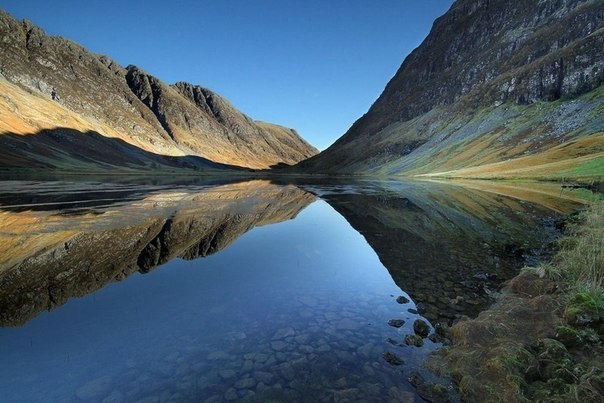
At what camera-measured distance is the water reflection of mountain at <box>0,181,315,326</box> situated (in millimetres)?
14133

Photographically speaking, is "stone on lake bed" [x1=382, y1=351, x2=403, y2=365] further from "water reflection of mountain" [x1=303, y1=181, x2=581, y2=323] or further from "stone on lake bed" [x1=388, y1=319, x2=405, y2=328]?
"water reflection of mountain" [x1=303, y1=181, x2=581, y2=323]

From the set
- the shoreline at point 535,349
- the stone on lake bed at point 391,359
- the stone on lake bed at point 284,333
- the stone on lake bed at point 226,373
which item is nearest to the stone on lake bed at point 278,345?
the stone on lake bed at point 284,333

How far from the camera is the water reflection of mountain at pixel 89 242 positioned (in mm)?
14133

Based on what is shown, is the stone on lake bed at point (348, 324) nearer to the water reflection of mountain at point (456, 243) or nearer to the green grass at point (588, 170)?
the water reflection of mountain at point (456, 243)

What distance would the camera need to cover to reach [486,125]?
469ft

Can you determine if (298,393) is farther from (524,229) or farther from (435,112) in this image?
(435,112)

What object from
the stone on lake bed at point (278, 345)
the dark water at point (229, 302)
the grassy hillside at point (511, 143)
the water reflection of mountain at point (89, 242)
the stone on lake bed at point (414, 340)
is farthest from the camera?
the grassy hillside at point (511, 143)

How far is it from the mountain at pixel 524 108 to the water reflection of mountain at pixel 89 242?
6163cm

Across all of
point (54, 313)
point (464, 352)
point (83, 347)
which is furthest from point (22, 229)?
point (464, 352)

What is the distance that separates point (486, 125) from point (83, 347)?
518ft

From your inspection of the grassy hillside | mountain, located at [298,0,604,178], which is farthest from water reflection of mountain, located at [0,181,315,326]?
mountain, located at [298,0,604,178]

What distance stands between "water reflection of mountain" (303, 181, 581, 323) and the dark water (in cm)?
13

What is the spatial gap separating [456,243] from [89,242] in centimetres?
2243

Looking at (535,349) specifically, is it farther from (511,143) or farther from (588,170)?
(511,143)
